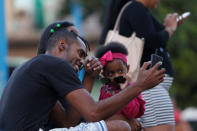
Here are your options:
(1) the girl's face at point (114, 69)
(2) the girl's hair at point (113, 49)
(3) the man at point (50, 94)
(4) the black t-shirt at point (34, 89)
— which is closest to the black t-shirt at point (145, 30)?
(2) the girl's hair at point (113, 49)

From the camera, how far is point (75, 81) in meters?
3.08

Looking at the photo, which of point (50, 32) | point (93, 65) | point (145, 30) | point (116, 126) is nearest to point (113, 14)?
point (145, 30)

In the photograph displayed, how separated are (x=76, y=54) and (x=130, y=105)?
2.18 ft

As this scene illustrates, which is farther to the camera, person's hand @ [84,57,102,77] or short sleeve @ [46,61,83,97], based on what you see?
person's hand @ [84,57,102,77]

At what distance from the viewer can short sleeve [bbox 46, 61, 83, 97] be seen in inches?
120

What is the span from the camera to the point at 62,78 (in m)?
3.06

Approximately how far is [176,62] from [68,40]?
5.65 m

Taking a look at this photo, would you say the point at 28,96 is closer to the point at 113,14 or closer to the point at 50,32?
the point at 50,32

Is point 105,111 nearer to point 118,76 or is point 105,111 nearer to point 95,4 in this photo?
point 118,76

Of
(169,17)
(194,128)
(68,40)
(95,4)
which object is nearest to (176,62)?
(95,4)

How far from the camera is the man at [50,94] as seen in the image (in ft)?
9.94

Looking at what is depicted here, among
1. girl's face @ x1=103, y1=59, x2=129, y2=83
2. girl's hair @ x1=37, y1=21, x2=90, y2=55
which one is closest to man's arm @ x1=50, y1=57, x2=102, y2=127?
girl's hair @ x1=37, y1=21, x2=90, y2=55

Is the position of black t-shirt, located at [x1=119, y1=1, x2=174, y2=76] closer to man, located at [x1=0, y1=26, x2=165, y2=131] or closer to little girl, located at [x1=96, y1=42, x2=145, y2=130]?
little girl, located at [x1=96, y1=42, x2=145, y2=130]

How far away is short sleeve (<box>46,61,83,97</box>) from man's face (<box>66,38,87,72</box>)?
234 mm
